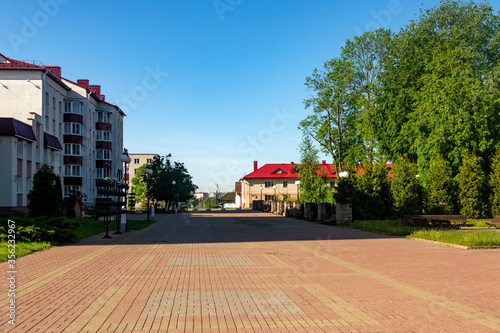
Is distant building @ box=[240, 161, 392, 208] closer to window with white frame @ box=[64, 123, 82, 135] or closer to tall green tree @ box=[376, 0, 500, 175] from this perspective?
window with white frame @ box=[64, 123, 82, 135]

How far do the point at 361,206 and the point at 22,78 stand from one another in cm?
3297

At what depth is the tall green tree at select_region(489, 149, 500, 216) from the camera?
30.0 meters

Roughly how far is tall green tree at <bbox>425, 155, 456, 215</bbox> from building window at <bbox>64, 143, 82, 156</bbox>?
130ft

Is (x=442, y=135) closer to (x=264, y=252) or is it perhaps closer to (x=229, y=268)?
(x=264, y=252)

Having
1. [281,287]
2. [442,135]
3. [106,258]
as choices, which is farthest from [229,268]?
[442,135]

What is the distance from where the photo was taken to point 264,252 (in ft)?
45.8

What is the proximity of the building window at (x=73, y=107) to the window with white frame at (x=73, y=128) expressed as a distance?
1.53 m

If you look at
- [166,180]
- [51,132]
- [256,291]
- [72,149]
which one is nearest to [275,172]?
[166,180]

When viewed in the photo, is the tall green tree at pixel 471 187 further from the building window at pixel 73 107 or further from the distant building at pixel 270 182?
the distant building at pixel 270 182

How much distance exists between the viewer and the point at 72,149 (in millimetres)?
52969

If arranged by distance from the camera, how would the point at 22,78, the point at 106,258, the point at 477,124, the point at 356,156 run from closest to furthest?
the point at 106,258, the point at 477,124, the point at 22,78, the point at 356,156

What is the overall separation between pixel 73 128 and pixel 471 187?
4234 cm

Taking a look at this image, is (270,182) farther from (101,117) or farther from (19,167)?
(19,167)

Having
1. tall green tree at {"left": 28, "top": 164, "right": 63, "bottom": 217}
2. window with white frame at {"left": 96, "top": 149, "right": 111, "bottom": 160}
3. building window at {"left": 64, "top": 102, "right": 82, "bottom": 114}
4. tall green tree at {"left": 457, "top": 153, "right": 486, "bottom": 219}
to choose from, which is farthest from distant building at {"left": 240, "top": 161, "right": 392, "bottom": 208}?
tall green tree at {"left": 28, "top": 164, "right": 63, "bottom": 217}
